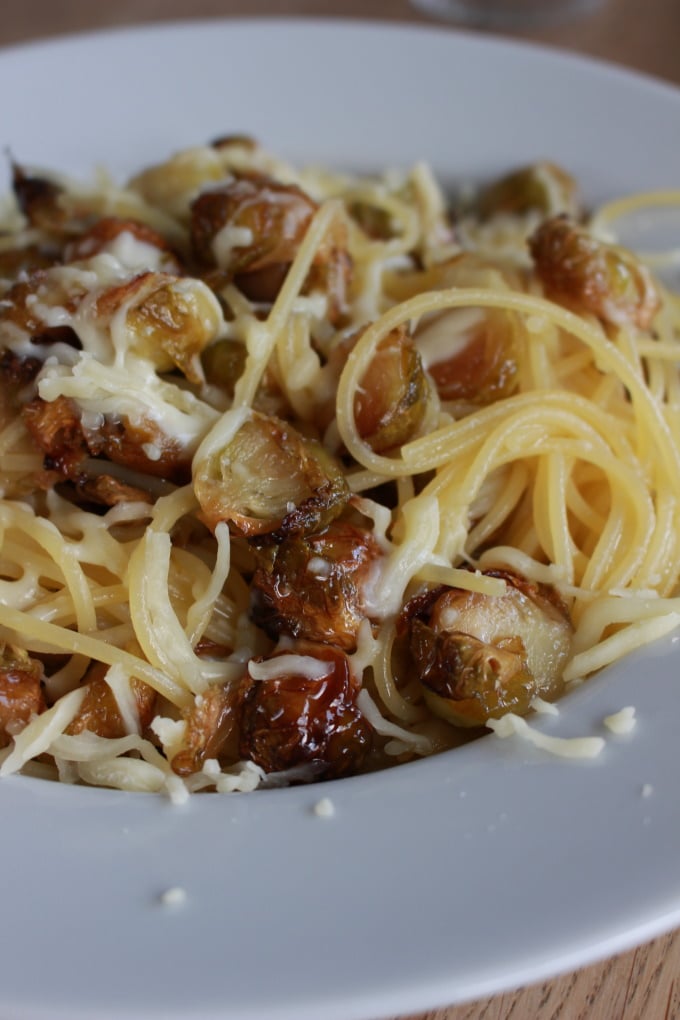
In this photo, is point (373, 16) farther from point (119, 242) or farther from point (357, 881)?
point (357, 881)

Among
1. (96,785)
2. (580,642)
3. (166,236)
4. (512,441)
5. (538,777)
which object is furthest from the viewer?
(166,236)

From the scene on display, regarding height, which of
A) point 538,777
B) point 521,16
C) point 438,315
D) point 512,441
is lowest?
point 538,777

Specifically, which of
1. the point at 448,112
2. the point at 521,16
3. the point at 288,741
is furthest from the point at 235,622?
the point at 521,16

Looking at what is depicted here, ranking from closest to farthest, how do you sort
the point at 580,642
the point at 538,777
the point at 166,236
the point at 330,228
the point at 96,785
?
1. the point at 538,777
2. the point at 96,785
3. the point at 580,642
4. the point at 330,228
5. the point at 166,236

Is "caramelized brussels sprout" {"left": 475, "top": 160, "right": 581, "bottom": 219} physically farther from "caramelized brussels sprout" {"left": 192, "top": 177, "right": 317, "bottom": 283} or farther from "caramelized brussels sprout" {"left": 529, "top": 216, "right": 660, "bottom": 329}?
"caramelized brussels sprout" {"left": 192, "top": 177, "right": 317, "bottom": 283}

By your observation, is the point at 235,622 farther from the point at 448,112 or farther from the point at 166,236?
the point at 448,112

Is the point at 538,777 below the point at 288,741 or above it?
above
